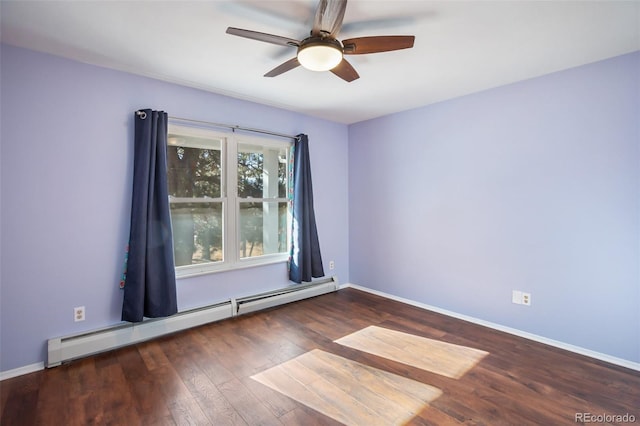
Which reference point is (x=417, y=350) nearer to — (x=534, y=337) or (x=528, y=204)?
(x=534, y=337)

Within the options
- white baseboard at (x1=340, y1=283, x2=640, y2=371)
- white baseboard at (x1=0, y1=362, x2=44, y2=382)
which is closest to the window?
white baseboard at (x1=0, y1=362, x2=44, y2=382)

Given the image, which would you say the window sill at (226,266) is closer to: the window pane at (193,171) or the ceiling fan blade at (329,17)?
the window pane at (193,171)

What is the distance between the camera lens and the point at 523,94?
9.32ft

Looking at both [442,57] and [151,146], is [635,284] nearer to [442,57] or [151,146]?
[442,57]

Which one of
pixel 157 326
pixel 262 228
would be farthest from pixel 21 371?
pixel 262 228

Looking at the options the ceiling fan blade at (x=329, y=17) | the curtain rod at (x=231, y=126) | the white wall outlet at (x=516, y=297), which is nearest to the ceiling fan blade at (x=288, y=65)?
the ceiling fan blade at (x=329, y=17)

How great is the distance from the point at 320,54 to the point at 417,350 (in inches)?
96.7

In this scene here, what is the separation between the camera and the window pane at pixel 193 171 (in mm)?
3041

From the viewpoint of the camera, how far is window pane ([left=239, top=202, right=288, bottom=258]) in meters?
3.58

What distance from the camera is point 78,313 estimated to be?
2.48m

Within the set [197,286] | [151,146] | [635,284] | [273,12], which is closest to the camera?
[273,12]

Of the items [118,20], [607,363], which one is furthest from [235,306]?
[607,363]

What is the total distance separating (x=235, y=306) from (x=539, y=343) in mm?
2993

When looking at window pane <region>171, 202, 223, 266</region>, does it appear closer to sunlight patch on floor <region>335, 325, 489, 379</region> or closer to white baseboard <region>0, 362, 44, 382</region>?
white baseboard <region>0, 362, 44, 382</region>
